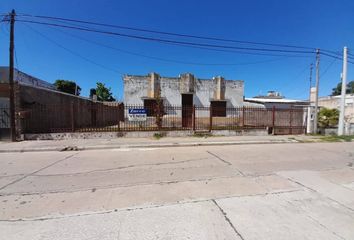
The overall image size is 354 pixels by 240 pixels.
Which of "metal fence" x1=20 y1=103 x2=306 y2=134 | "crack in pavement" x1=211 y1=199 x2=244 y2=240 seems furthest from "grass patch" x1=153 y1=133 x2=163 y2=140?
"crack in pavement" x1=211 y1=199 x2=244 y2=240

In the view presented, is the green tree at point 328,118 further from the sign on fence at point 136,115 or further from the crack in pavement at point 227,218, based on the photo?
the crack in pavement at point 227,218

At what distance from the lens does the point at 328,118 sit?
1955cm

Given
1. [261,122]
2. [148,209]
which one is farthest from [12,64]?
[261,122]

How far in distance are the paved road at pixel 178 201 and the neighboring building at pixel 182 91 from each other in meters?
13.7

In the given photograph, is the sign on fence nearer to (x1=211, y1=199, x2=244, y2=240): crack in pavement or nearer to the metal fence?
the metal fence

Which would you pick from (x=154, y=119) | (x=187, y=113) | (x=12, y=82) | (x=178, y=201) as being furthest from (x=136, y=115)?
(x=178, y=201)

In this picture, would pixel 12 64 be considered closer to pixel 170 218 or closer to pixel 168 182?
pixel 168 182

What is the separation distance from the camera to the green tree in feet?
63.6

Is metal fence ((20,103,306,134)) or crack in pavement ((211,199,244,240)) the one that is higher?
metal fence ((20,103,306,134))

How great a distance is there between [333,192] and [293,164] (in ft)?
8.53

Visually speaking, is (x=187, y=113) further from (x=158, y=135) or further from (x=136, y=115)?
(x=136, y=115)

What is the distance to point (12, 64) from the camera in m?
12.4

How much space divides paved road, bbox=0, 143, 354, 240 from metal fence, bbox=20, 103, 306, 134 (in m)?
7.13

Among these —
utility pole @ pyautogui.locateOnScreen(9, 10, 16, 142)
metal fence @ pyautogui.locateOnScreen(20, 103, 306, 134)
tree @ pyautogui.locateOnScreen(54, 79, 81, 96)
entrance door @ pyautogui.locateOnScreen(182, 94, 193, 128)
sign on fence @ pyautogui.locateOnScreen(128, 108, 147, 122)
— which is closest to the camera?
utility pole @ pyautogui.locateOnScreen(9, 10, 16, 142)
